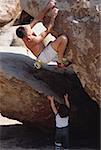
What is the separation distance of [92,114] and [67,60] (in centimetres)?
87

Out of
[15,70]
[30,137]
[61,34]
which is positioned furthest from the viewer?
[30,137]

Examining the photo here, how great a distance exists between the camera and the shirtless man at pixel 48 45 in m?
5.50

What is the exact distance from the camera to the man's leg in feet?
17.9

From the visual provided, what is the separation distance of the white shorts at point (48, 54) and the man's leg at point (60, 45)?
45mm

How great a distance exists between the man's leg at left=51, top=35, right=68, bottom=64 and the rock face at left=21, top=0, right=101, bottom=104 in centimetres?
6

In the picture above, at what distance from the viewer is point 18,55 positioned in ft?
21.8

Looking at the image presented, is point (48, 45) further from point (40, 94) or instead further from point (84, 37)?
point (40, 94)

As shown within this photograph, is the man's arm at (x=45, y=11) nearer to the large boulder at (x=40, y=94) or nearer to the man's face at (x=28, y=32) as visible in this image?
the man's face at (x=28, y=32)

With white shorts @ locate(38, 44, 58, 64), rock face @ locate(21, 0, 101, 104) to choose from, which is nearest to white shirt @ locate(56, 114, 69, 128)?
rock face @ locate(21, 0, 101, 104)

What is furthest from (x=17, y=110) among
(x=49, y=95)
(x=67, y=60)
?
(x=67, y=60)

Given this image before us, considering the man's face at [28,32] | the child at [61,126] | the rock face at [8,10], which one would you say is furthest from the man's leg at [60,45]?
the rock face at [8,10]

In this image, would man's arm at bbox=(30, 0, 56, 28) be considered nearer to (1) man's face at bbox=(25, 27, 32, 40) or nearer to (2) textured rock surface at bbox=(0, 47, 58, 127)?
(1) man's face at bbox=(25, 27, 32, 40)

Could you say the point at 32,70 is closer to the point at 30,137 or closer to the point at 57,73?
the point at 57,73

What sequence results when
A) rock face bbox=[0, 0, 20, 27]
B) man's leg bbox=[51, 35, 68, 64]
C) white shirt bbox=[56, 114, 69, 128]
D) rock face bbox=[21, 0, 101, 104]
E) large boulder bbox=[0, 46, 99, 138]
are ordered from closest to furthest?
rock face bbox=[21, 0, 101, 104]
man's leg bbox=[51, 35, 68, 64]
white shirt bbox=[56, 114, 69, 128]
large boulder bbox=[0, 46, 99, 138]
rock face bbox=[0, 0, 20, 27]
